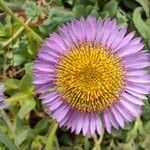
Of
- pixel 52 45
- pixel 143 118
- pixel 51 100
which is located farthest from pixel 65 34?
pixel 143 118

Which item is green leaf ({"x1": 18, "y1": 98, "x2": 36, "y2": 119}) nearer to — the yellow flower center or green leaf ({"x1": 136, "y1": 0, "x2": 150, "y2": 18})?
the yellow flower center

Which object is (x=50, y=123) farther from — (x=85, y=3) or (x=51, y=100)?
(x=85, y=3)

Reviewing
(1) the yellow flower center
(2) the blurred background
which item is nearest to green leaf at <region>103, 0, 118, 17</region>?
(2) the blurred background

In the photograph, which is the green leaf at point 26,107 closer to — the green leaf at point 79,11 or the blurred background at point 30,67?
the blurred background at point 30,67

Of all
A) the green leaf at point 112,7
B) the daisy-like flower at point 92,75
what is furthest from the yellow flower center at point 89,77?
the green leaf at point 112,7

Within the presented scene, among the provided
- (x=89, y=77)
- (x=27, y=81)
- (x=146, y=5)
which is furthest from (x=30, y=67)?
(x=146, y=5)

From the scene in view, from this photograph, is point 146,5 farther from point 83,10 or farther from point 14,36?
point 14,36
